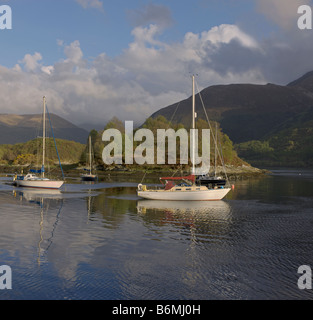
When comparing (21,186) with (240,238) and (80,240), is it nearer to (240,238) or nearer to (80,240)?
(80,240)

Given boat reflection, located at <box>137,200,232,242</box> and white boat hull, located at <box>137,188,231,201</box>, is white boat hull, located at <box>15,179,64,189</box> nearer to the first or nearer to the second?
boat reflection, located at <box>137,200,232,242</box>

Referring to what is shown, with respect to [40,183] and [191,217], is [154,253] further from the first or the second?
[40,183]

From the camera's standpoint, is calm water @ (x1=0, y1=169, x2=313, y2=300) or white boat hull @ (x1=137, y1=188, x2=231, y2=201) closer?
calm water @ (x1=0, y1=169, x2=313, y2=300)

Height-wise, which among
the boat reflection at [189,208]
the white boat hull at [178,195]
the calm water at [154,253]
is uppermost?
the white boat hull at [178,195]

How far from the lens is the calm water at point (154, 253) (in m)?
13.9

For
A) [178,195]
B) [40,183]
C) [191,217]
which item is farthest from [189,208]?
[40,183]

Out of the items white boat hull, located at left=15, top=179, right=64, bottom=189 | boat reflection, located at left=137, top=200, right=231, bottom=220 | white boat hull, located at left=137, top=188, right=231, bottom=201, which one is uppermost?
white boat hull, located at left=15, top=179, right=64, bottom=189

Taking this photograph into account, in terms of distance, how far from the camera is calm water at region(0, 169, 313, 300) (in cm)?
1386

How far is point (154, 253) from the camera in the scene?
63.2 feet

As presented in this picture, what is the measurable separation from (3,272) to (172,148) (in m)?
107

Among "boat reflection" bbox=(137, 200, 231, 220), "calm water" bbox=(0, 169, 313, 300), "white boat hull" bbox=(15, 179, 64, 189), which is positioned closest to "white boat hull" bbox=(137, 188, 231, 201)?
"boat reflection" bbox=(137, 200, 231, 220)

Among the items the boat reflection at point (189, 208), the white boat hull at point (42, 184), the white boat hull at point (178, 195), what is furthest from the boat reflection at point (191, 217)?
the white boat hull at point (42, 184)

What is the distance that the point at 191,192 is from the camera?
4200 centimetres

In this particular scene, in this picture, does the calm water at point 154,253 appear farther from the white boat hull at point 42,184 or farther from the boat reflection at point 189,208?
the white boat hull at point 42,184
